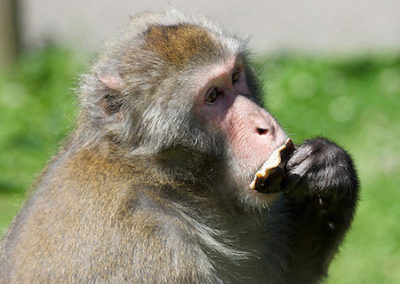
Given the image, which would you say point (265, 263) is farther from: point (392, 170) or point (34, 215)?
point (392, 170)

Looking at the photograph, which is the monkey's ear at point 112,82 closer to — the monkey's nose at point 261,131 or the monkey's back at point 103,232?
the monkey's back at point 103,232

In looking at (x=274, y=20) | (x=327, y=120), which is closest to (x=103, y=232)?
(x=327, y=120)

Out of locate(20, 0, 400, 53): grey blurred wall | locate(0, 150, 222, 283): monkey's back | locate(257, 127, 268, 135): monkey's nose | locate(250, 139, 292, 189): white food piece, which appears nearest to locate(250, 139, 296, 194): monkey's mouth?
locate(250, 139, 292, 189): white food piece

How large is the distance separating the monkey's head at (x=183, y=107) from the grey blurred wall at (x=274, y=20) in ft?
18.0

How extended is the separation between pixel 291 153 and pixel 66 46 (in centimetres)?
570

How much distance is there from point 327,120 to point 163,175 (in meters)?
4.60

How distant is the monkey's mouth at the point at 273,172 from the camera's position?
378 centimetres

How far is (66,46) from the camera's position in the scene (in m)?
9.24

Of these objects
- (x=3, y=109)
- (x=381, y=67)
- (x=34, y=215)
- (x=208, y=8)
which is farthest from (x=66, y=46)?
(x=34, y=215)

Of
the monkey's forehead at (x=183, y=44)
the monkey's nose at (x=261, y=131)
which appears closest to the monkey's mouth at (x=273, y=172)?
the monkey's nose at (x=261, y=131)

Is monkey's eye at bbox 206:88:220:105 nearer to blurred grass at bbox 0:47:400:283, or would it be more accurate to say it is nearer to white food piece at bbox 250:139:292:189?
white food piece at bbox 250:139:292:189

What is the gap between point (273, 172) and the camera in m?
3.81

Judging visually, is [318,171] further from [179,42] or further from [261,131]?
[179,42]

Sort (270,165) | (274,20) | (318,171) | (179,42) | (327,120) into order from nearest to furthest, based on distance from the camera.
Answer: (270,165)
(179,42)
(318,171)
(327,120)
(274,20)
